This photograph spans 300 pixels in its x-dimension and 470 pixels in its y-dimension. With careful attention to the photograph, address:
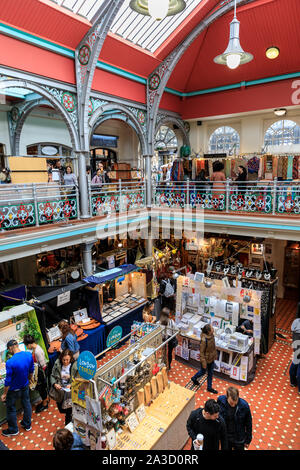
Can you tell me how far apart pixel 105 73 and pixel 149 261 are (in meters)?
6.16

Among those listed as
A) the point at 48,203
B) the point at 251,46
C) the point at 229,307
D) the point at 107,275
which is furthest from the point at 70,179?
the point at 251,46

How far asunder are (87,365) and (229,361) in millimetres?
3927

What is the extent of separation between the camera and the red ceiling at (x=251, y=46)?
9117mm

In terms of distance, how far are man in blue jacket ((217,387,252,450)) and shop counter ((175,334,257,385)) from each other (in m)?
2.38

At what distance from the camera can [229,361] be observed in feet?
22.2

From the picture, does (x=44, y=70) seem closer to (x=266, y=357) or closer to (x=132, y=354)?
(x=132, y=354)

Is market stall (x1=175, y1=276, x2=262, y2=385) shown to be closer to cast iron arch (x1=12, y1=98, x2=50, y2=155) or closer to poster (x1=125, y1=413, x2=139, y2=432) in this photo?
poster (x1=125, y1=413, x2=139, y2=432)

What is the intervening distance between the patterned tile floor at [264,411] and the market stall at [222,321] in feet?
1.06

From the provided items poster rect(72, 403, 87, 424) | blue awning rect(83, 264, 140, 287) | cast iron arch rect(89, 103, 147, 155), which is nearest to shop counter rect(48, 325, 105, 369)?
blue awning rect(83, 264, 140, 287)

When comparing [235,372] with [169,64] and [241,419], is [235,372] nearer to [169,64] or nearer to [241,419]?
[241,419]

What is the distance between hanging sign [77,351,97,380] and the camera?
3996 millimetres

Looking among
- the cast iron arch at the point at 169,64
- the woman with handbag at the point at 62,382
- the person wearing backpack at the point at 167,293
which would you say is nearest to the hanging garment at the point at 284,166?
the cast iron arch at the point at 169,64

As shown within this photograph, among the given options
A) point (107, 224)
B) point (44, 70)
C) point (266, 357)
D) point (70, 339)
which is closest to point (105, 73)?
point (44, 70)

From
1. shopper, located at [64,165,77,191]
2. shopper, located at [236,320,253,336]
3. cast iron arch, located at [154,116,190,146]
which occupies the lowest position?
shopper, located at [236,320,253,336]
